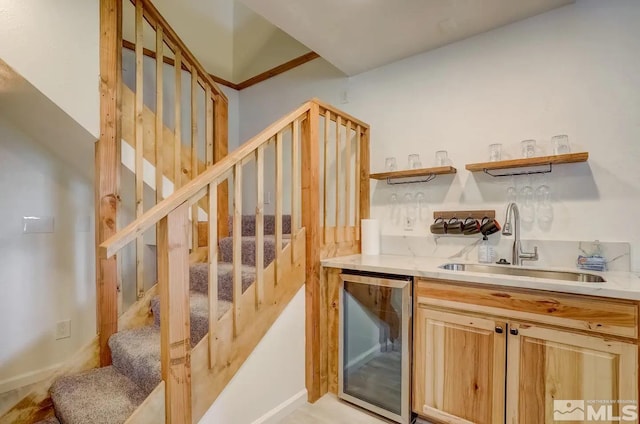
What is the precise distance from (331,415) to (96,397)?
50.1 inches

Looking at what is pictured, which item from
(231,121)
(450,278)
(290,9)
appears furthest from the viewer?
(231,121)

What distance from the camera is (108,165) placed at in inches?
73.3

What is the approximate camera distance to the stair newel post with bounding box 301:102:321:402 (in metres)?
1.99

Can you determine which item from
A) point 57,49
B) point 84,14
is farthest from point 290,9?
point 57,49

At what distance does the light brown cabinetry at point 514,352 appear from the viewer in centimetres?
126

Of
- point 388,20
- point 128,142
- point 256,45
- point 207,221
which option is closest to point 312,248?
point 207,221

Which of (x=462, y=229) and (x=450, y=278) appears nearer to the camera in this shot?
(x=450, y=278)

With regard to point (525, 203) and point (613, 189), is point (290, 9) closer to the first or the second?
point (525, 203)

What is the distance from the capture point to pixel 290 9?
1.90 meters

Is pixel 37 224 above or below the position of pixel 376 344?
above

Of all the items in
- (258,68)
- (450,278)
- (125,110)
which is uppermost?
(258,68)

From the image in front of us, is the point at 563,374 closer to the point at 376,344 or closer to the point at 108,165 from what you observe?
the point at 376,344

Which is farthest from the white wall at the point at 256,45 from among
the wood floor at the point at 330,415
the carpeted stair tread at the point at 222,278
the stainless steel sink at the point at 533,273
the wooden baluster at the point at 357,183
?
the wood floor at the point at 330,415

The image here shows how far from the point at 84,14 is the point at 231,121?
6.84 ft
